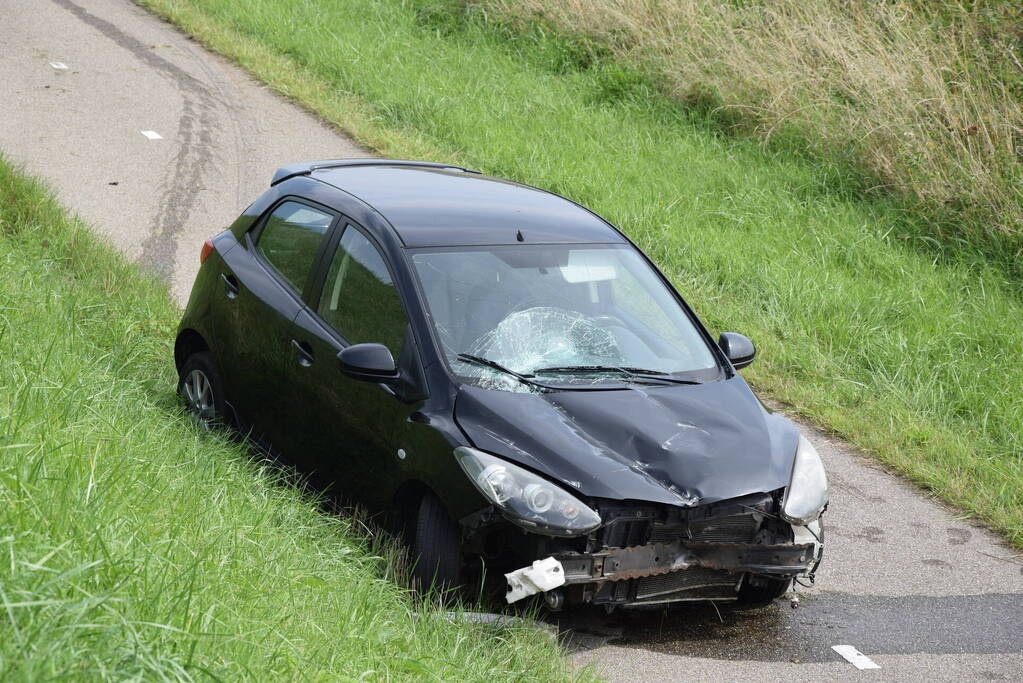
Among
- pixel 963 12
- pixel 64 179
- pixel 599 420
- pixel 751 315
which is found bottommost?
pixel 64 179

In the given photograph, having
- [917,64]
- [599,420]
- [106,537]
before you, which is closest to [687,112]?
[917,64]

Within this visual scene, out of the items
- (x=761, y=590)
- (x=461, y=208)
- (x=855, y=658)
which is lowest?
(x=855, y=658)

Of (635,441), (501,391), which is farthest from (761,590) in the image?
(501,391)

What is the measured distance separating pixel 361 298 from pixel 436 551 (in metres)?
1.43

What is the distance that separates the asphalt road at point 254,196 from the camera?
4.89 m

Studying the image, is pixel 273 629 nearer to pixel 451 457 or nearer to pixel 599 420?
pixel 451 457

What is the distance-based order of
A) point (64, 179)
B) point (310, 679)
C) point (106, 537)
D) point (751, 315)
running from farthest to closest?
point (64, 179) → point (751, 315) → point (106, 537) → point (310, 679)

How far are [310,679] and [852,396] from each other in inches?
225

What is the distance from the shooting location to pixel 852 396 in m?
8.06

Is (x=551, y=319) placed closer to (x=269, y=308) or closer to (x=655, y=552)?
(x=655, y=552)

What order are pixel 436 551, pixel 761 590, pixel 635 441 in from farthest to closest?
1. pixel 761 590
2. pixel 635 441
3. pixel 436 551

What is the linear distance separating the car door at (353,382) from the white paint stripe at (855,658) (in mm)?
2011

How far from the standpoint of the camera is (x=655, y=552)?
452 cm

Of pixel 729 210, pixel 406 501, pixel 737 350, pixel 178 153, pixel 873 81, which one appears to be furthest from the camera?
pixel 178 153
